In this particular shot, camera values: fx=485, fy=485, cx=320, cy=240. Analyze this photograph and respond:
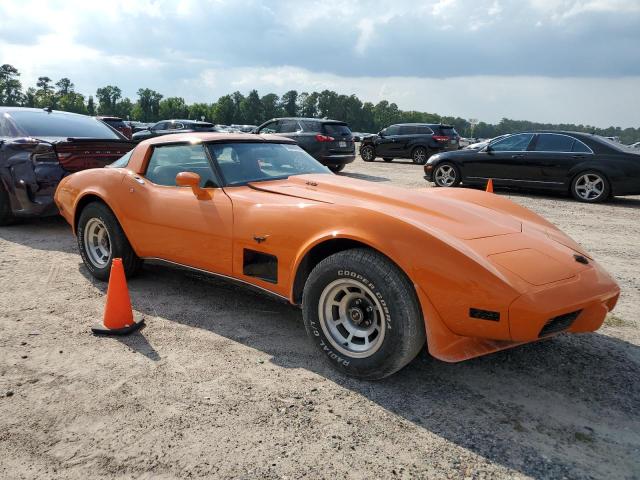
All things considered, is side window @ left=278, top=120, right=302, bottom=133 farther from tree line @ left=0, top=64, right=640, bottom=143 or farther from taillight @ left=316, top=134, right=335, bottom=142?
tree line @ left=0, top=64, right=640, bottom=143

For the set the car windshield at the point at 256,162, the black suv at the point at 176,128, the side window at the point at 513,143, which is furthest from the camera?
the black suv at the point at 176,128

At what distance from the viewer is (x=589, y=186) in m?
9.55

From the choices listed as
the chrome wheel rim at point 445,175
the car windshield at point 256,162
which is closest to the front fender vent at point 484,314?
the car windshield at point 256,162

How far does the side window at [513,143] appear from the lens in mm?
10281

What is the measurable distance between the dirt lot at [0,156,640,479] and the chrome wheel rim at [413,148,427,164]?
48.9 ft

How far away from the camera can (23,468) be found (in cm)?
209

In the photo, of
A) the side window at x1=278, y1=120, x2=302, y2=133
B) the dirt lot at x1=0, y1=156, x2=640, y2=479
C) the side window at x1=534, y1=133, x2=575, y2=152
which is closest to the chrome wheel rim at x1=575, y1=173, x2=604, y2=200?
the side window at x1=534, y1=133, x2=575, y2=152

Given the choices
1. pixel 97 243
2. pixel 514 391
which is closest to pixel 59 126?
pixel 97 243

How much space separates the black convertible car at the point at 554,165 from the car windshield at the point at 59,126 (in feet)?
24.2

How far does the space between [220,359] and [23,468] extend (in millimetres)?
1193

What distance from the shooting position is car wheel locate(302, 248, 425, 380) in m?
2.55

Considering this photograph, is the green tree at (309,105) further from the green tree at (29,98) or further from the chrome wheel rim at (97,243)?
the chrome wheel rim at (97,243)

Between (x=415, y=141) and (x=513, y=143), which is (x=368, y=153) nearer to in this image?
(x=415, y=141)

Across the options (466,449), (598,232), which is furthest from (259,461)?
Result: (598,232)
